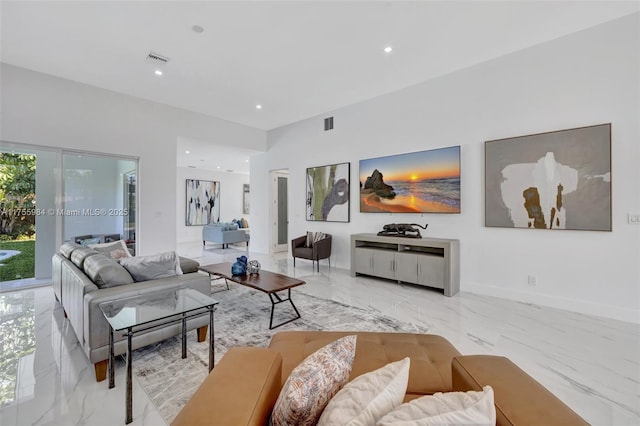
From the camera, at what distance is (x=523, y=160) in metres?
3.72

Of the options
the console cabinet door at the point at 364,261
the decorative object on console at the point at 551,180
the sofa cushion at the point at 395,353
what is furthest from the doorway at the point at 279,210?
the sofa cushion at the point at 395,353

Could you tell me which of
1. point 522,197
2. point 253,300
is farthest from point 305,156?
point 522,197

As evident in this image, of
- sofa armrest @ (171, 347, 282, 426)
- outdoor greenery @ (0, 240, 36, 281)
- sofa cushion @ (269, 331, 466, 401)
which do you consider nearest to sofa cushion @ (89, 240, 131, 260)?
outdoor greenery @ (0, 240, 36, 281)

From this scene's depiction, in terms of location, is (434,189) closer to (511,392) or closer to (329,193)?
(329,193)

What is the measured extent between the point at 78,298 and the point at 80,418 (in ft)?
2.97

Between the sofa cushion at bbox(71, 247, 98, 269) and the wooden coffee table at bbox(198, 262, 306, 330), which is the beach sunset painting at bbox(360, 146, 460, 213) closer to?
the wooden coffee table at bbox(198, 262, 306, 330)

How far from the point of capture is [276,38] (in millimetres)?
3496

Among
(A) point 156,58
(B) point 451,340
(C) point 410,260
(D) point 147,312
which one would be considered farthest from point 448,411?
(A) point 156,58

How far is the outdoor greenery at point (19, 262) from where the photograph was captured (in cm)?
436

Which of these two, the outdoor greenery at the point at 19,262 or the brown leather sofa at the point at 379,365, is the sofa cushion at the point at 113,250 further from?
the brown leather sofa at the point at 379,365

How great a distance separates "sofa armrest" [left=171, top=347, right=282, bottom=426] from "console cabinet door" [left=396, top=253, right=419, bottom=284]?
11.6 ft

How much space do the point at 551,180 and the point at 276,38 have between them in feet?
12.8

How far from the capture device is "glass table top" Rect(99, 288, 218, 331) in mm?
1760

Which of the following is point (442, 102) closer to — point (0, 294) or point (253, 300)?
point (253, 300)
